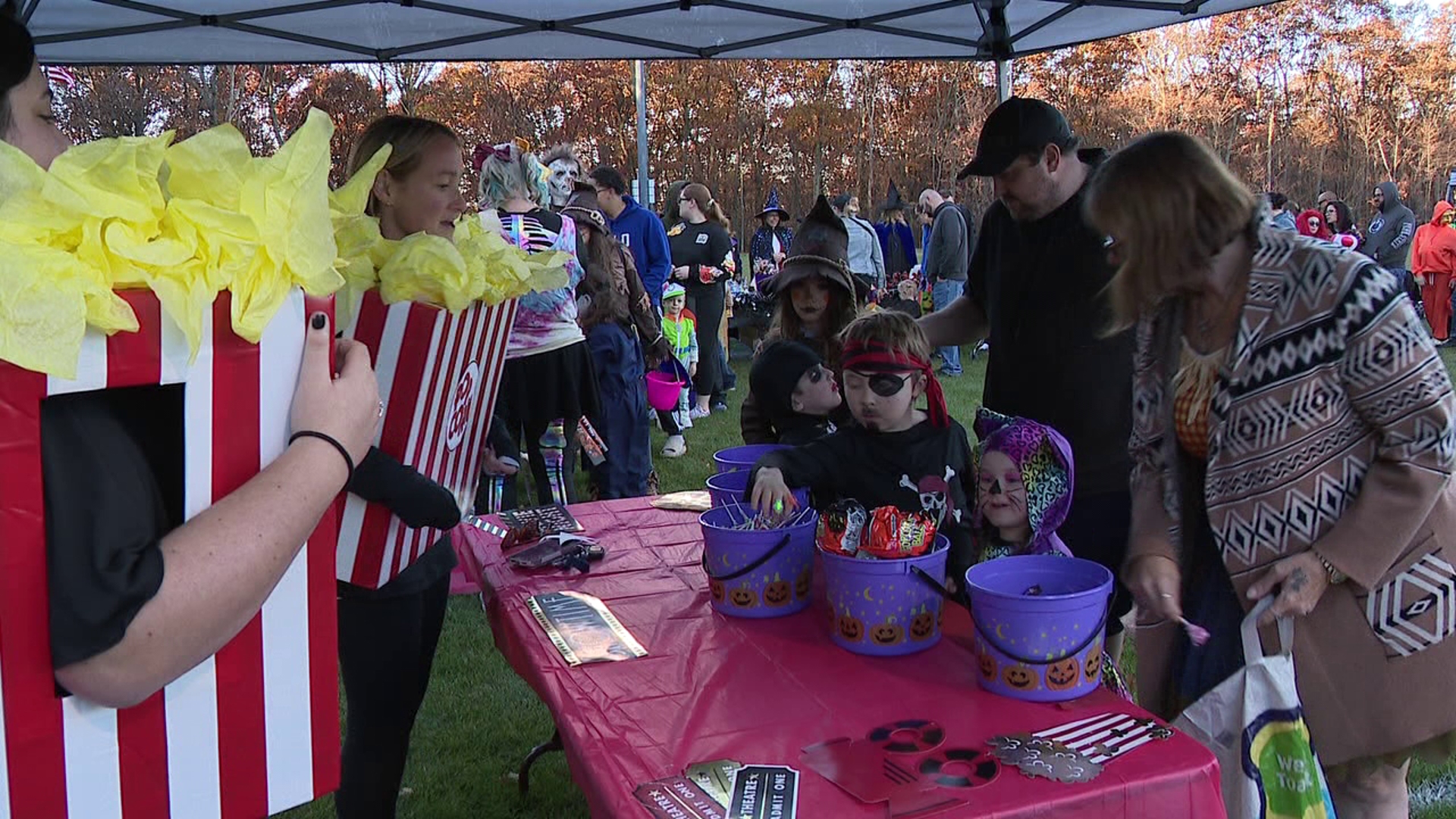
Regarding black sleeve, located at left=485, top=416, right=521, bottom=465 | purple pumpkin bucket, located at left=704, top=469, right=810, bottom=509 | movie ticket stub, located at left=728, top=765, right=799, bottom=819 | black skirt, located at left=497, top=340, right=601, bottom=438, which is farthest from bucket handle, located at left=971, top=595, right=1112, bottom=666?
black sleeve, located at left=485, top=416, right=521, bottom=465

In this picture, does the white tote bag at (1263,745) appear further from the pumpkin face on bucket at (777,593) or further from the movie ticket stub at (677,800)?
the movie ticket stub at (677,800)

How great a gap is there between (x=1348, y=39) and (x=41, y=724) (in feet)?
103

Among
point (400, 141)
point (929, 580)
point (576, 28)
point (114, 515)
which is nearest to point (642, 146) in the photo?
point (576, 28)

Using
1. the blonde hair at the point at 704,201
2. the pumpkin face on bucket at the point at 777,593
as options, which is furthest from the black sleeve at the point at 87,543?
the blonde hair at the point at 704,201

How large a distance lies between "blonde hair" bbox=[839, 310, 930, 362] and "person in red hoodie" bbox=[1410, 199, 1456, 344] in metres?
11.8

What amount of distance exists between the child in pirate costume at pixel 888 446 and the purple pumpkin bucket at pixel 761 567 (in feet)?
0.38

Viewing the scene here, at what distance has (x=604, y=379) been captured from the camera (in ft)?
18.2

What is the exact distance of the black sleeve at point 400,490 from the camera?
5.98ft

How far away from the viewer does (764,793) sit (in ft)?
4.48

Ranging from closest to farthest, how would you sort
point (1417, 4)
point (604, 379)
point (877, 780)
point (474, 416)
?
1. point (877, 780)
2. point (474, 416)
3. point (604, 379)
4. point (1417, 4)

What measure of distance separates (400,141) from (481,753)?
201 centimetres

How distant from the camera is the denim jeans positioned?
10.3m

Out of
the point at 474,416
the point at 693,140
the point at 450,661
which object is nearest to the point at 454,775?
the point at 450,661

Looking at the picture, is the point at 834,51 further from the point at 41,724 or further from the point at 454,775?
the point at 41,724
